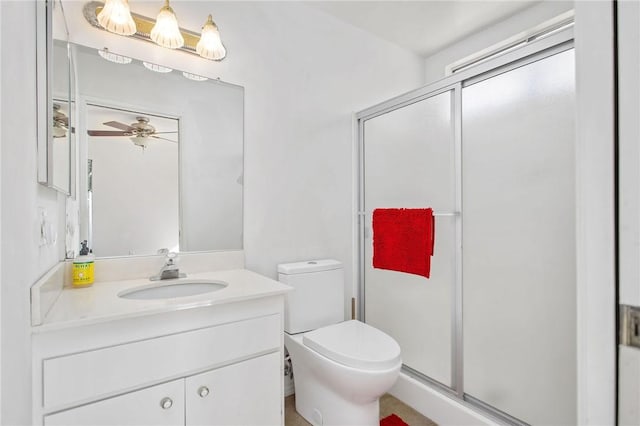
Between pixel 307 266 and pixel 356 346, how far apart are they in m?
0.55

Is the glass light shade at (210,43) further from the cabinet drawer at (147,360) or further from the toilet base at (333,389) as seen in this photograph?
the toilet base at (333,389)

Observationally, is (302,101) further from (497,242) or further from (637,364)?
(637,364)

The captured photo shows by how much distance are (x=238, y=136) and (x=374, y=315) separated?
1478mm

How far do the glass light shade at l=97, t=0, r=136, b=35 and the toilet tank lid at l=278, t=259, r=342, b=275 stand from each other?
4.54 feet

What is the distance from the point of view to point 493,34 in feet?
7.64

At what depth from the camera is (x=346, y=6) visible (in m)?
2.13

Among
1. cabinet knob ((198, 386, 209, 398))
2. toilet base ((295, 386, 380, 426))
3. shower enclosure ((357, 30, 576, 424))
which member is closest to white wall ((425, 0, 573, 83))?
shower enclosure ((357, 30, 576, 424))

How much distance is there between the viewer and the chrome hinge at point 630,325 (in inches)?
21.2

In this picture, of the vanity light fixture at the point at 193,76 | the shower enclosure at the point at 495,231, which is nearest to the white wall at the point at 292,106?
the vanity light fixture at the point at 193,76

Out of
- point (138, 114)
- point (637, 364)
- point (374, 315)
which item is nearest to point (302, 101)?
point (138, 114)

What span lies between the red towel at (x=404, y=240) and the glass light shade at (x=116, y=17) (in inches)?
63.8

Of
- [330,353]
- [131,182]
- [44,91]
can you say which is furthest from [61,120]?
[330,353]

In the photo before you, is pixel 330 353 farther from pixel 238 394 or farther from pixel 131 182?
pixel 131 182

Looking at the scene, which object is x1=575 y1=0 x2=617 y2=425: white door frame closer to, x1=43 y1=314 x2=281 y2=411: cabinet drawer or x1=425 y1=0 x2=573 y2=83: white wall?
x1=43 y1=314 x2=281 y2=411: cabinet drawer
